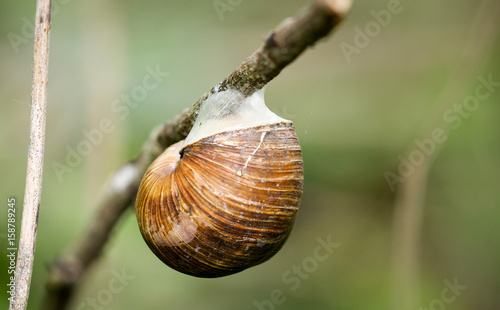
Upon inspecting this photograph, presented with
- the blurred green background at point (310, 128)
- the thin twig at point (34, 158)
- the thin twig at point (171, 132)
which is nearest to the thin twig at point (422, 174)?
the blurred green background at point (310, 128)

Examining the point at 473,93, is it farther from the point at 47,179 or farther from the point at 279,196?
the point at 47,179

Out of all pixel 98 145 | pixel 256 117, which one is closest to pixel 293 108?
pixel 98 145

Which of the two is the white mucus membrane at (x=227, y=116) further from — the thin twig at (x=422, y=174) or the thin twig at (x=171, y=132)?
the thin twig at (x=422, y=174)

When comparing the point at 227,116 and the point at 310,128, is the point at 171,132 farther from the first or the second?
the point at 310,128

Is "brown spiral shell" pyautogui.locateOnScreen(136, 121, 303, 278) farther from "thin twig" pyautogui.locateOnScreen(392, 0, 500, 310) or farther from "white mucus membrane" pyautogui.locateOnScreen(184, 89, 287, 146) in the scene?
"thin twig" pyautogui.locateOnScreen(392, 0, 500, 310)

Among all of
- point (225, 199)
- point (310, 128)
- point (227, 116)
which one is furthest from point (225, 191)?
point (310, 128)
